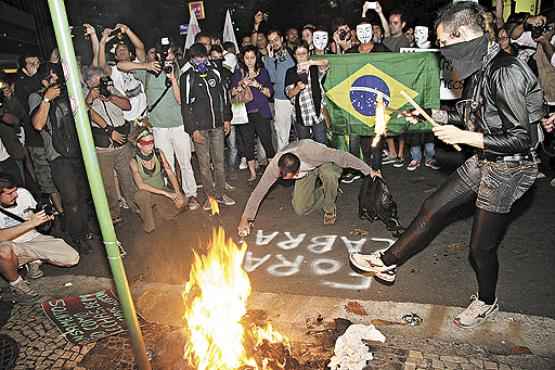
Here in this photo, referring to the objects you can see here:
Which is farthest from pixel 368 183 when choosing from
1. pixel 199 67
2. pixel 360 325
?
pixel 199 67

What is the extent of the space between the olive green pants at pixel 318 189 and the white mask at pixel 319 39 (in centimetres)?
272

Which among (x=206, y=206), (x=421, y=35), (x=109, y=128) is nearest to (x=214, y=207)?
(x=206, y=206)

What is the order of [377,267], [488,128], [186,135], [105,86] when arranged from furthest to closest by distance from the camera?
[186,135], [105,86], [377,267], [488,128]

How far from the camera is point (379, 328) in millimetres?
3764

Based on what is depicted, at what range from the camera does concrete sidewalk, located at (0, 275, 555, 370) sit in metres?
3.30

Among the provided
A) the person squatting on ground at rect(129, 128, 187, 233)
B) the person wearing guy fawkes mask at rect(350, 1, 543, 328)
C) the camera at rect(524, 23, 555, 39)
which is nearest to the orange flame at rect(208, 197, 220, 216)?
the person squatting on ground at rect(129, 128, 187, 233)

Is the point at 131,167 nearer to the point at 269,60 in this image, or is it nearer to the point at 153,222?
the point at 153,222

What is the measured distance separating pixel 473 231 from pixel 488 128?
81cm

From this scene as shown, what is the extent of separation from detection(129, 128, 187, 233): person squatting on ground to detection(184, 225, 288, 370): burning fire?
1.93m

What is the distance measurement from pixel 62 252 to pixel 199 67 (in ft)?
10.2

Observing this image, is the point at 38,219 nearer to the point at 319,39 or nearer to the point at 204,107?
the point at 204,107

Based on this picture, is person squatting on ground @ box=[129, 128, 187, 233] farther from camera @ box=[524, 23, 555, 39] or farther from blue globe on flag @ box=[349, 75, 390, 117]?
camera @ box=[524, 23, 555, 39]

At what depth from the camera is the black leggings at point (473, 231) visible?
3322mm

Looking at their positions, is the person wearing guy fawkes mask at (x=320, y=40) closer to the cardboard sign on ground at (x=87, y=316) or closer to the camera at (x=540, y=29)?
the camera at (x=540, y=29)
